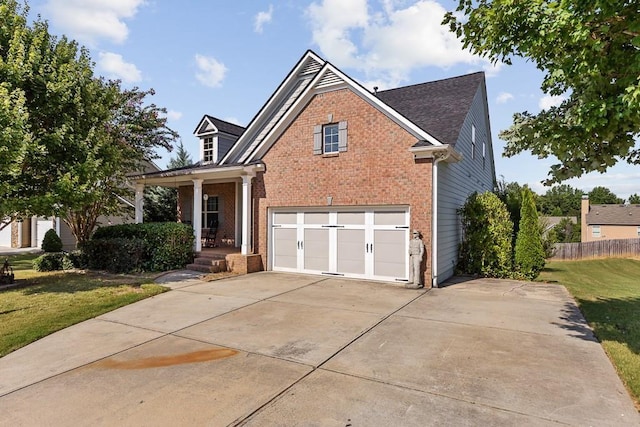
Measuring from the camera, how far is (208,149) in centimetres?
1770

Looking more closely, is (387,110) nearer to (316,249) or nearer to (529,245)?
(316,249)

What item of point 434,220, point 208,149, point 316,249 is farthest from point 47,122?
point 434,220

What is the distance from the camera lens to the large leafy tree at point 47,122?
9453 millimetres

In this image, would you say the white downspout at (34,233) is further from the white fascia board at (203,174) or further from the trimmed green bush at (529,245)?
the trimmed green bush at (529,245)

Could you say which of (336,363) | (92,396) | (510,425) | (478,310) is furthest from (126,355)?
(478,310)

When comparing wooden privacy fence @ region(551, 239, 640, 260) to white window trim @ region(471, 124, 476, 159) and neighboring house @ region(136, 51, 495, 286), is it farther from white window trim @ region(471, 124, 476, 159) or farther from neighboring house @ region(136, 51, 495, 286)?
neighboring house @ region(136, 51, 495, 286)

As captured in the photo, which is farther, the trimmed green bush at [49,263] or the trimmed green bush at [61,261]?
the trimmed green bush at [61,261]

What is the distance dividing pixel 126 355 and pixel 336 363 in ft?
9.79

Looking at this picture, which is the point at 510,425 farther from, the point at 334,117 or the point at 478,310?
the point at 334,117

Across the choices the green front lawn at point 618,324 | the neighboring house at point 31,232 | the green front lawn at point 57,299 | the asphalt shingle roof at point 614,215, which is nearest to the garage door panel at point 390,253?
the green front lawn at point 618,324

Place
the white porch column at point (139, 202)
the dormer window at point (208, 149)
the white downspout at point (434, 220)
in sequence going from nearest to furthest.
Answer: the white downspout at point (434, 220) < the white porch column at point (139, 202) < the dormer window at point (208, 149)

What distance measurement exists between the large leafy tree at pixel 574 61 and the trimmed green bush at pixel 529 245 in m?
6.71

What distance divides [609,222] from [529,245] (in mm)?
37638

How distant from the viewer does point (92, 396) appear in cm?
382
